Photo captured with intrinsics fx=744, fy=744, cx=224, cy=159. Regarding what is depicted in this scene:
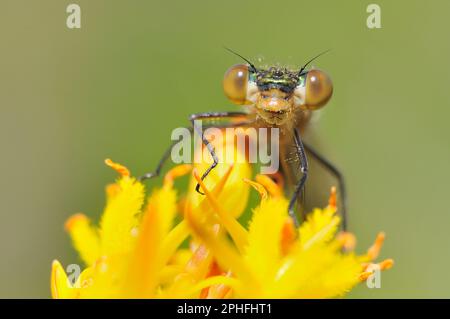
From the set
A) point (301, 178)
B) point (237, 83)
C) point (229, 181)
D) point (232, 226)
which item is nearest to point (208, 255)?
point (232, 226)

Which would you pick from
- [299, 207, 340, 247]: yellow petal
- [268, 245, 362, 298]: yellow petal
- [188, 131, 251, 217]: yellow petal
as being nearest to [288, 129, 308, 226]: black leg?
[188, 131, 251, 217]: yellow petal

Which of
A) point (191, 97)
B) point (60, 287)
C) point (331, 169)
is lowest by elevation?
point (60, 287)

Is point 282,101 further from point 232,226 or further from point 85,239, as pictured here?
point 85,239

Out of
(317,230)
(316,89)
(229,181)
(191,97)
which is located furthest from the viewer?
(191,97)

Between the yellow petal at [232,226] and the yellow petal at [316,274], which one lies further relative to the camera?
the yellow petal at [232,226]

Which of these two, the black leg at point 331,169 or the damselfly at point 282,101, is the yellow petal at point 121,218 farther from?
the black leg at point 331,169

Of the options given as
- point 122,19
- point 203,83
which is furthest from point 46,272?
point 122,19

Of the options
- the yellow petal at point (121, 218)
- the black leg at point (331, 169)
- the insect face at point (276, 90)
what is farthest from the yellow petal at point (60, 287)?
the black leg at point (331, 169)

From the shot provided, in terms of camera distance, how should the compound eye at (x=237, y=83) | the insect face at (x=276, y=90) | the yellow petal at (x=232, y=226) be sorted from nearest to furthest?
the yellow petal at (x=232, y=226) < the insect face at (x=276, y=90) < the compound eye at (x=237, y=83)
